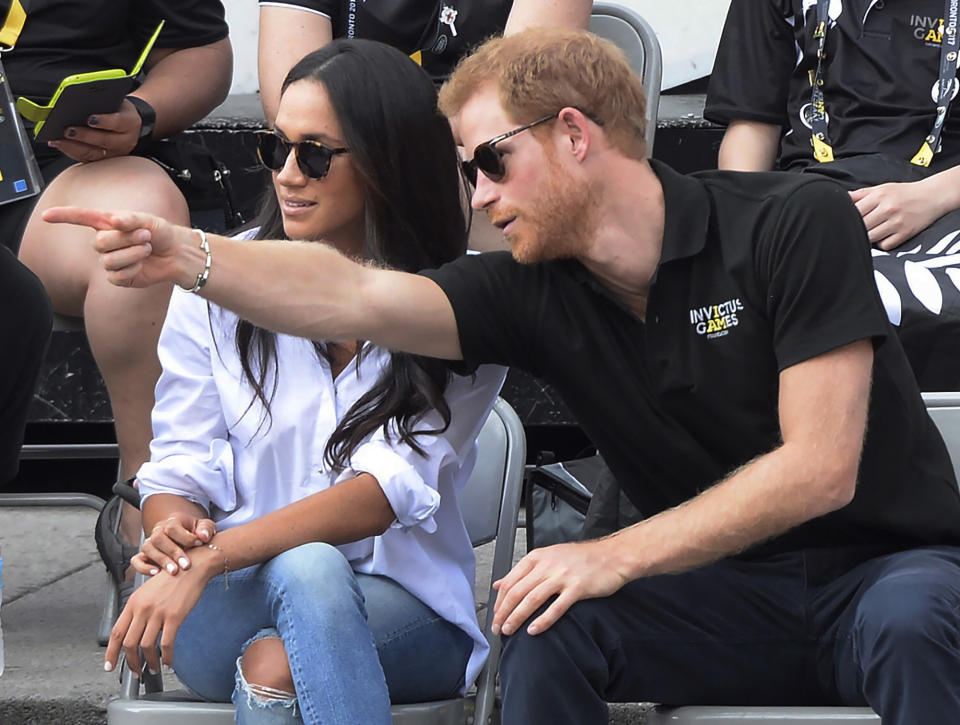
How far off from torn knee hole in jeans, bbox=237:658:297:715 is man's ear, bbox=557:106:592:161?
88cm

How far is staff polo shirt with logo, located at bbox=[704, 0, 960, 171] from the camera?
10.5ft

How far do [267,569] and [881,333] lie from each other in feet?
3.07

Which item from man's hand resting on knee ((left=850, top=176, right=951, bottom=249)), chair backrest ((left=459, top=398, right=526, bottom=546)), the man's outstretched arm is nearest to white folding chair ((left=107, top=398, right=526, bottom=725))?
chair backrest ((left=459, top=398, right=526, bottom=546))

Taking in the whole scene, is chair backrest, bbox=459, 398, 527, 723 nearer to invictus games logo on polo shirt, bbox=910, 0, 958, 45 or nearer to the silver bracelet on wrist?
the silver bracelet on wrist

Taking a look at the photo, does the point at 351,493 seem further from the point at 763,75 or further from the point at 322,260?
the point at 763,75

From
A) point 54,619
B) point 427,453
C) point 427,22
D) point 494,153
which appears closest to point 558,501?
point 427,453

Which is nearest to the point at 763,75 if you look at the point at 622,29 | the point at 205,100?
the point at 622,29

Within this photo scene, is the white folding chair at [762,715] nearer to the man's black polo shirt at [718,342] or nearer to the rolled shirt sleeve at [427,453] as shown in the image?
the man's black polo shirt at [718,342]

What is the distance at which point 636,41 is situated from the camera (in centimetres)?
349

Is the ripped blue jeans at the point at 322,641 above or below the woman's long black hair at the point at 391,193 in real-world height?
below

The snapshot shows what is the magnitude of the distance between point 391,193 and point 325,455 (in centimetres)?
44

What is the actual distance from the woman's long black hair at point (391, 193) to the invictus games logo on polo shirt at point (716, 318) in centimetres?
43

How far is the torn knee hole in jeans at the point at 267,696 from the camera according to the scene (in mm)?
2002

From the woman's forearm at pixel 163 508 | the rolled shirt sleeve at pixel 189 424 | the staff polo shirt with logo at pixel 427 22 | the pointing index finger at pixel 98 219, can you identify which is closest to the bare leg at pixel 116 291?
the staff polo shirt with logo at pixel 427 22
